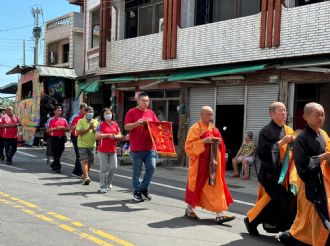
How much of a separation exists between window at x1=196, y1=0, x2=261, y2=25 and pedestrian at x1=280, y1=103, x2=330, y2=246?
9.65m

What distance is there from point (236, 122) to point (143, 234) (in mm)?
8909

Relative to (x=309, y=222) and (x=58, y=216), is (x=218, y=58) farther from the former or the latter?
(x=309, y=222)

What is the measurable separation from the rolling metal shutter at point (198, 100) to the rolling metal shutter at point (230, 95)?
0.94 ft

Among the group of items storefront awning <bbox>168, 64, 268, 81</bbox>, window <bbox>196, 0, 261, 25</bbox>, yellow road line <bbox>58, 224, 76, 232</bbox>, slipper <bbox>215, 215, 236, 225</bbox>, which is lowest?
yellow road line <bbox>58, 224, 76, 232</bbox>

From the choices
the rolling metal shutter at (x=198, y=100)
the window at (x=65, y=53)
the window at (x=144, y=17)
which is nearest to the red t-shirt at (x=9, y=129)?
the rolling metal shutter at (x=198, y=100)

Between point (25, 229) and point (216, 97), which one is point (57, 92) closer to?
point (216, 97)

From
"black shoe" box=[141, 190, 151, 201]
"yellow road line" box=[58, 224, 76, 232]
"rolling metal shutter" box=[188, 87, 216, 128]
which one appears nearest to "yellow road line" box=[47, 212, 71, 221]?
"yellow road line" box=[58, 224, 76, 232]

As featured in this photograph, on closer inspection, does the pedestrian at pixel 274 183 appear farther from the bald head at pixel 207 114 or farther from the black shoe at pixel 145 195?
the black shoe at pixel 145 195

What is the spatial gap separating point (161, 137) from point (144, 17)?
1178cm

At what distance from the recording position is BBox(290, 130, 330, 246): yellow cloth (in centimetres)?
486

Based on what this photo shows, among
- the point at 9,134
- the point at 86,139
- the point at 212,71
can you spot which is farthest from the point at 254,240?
the point at 9,134

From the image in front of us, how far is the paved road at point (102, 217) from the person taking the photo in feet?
19.7

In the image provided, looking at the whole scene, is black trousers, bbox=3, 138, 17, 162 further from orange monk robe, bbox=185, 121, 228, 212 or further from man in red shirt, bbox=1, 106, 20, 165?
orange monk robe, bbox=185, 121, 228, 212

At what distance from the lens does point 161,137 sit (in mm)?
8453
